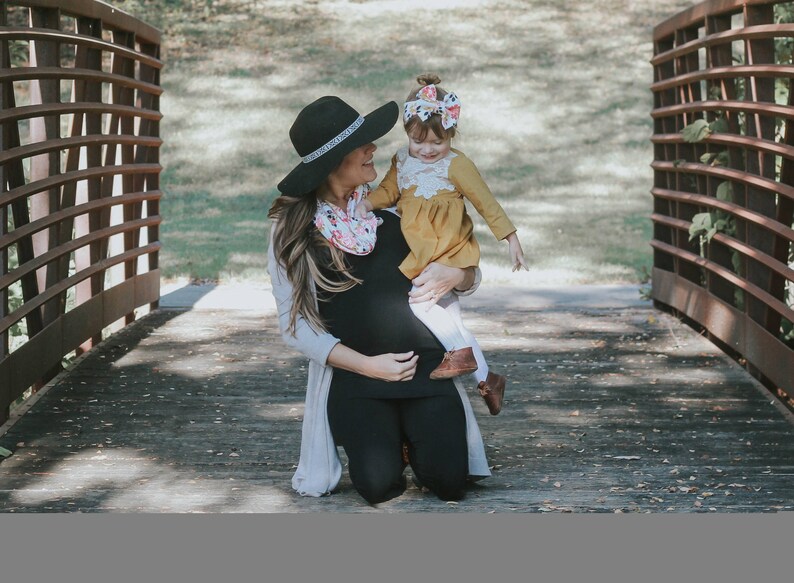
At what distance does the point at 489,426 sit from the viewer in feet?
17.4

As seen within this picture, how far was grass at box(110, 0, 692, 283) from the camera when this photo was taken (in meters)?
10.8

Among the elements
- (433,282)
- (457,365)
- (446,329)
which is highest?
(433,282)

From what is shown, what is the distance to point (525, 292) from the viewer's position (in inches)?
329

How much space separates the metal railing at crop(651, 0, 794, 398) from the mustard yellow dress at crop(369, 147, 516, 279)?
5.21ft

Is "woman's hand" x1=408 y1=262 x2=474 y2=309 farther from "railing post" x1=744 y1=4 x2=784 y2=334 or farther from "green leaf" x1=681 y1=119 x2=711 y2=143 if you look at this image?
"green leaf" x1=681 y1=119 x2=711 y2=143

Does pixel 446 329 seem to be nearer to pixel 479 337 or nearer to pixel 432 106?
pixel 432 106

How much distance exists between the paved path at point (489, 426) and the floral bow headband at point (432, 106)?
134 cm

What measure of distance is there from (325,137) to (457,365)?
0.91m

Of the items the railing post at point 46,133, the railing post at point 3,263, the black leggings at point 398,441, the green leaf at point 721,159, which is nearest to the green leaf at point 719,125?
the green leaf at point 721,159

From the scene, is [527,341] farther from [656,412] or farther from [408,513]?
[408,513]

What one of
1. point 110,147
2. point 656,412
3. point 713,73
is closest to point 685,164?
point 713,73

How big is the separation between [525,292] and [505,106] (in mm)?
6438

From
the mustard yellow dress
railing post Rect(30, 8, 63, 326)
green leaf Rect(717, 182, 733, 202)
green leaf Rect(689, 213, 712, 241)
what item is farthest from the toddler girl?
green leaf Rect(689, 213, 712, 241)

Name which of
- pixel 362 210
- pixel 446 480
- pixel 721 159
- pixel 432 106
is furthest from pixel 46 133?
pixel 721 159
